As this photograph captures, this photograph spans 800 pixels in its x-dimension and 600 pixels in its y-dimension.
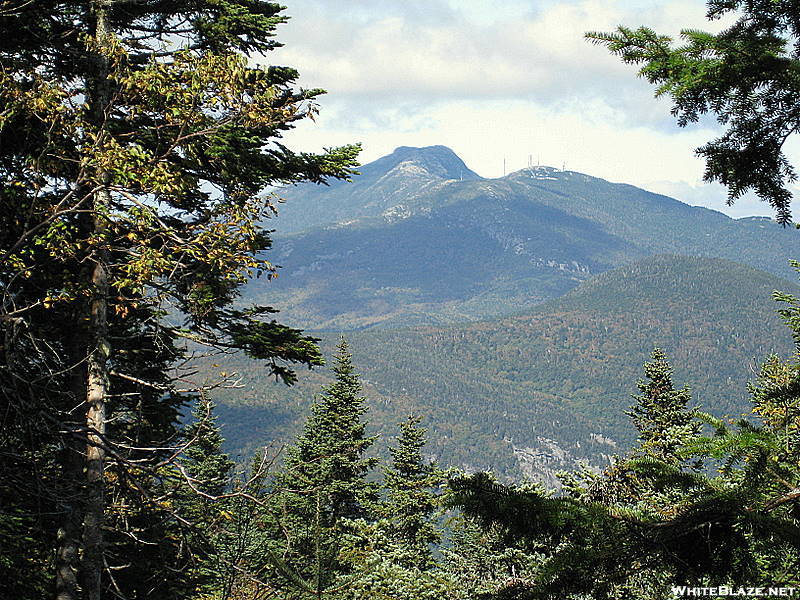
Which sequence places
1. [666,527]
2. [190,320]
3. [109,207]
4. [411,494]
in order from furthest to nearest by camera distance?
[411,494] → [190,320] → [109,207] → [666,527]

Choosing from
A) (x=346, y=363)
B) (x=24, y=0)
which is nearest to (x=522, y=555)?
(x=24, y=0)

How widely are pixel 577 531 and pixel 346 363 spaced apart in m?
27.0

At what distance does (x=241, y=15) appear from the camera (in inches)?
345

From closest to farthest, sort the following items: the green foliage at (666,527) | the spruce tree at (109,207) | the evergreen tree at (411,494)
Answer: the green foliage at (666,527) < the spruce tree at (109,207) < the evergreen tree at (411,494)

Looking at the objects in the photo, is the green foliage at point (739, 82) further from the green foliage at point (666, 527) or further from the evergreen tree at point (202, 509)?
the evergreen tree at point (202, 509)

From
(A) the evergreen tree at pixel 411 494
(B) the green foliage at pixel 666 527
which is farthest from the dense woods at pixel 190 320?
(A) the evergreen tree at pixel 411 494

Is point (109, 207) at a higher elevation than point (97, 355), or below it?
higher

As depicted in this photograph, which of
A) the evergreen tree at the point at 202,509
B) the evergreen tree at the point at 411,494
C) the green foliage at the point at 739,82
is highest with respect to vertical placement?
the green foliage at the point at 739,82

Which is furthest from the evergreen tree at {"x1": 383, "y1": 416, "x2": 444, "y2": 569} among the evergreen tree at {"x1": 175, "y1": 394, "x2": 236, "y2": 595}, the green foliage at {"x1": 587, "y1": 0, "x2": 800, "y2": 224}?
the green foliage at {"x1": 587, "y1": 0, "x2": 800, "y2": 224}

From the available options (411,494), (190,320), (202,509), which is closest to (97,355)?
(190,320)

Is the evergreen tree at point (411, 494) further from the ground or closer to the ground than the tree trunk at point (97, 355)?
closer to the ground

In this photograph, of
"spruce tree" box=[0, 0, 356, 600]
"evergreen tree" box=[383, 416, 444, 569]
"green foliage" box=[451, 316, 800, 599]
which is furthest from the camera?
"evergreen tree" box=[383, 416, 444, 569]

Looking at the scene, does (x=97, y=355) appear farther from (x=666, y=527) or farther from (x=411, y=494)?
(x=411, y=494)

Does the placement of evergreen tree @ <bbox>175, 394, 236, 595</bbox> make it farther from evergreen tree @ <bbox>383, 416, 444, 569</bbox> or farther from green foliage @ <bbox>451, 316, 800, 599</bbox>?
evergreen tree @ <bbox>383, 416, 444, 569</bbox>
